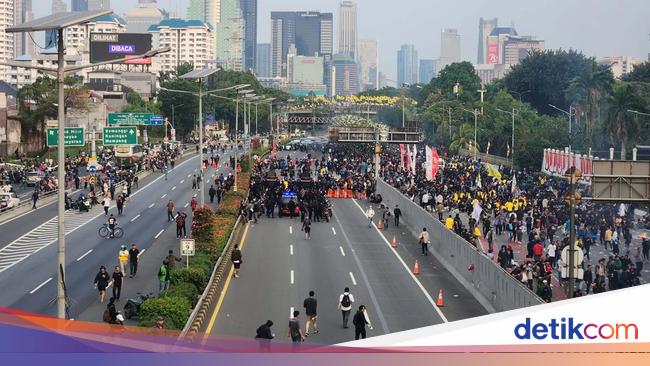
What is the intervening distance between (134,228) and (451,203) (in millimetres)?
19782

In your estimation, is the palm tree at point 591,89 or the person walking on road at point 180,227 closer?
the person walking on road at point 180,227

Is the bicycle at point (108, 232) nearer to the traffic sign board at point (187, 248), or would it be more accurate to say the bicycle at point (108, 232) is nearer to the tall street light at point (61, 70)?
the traffic sign board at point (187, 248)

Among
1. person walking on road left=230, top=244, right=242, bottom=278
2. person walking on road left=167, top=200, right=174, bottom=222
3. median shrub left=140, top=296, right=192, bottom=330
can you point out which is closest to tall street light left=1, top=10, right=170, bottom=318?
median shrub left=140, top=296, right=192, bottom=330

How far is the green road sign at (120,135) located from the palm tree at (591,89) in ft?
141

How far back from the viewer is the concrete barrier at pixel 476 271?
2882cm

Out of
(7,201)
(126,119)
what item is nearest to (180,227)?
(7,201)

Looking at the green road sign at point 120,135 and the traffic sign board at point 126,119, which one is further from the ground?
the traffic sign board at point 126,119

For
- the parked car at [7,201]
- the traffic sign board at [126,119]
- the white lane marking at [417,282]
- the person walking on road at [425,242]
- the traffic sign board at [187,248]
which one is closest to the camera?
the white lane marking at [417,282]

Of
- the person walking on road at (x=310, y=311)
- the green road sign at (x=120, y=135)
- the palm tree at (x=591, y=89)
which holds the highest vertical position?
the palm tree at (x=591, y=89)

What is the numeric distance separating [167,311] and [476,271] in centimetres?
1293

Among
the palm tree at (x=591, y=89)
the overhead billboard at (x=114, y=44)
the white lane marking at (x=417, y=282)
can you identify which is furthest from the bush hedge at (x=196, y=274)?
the overhead billboard at (x=114, y=44)

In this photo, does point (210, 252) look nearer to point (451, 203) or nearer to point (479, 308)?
point (479, 308)

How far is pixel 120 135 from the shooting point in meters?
77.5

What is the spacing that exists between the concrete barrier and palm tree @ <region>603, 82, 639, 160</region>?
30935 millimetres
